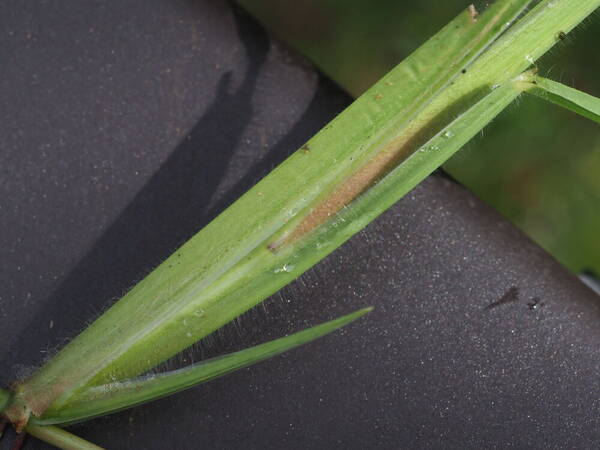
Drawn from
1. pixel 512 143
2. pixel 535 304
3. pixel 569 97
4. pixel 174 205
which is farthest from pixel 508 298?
pixel 512 143

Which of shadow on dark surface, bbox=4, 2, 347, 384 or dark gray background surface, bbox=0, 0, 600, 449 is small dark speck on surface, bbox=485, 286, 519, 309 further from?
shadow on dark surface, bbox=4, 2, 347, 384

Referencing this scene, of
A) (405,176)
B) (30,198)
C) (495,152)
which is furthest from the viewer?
(495,152)

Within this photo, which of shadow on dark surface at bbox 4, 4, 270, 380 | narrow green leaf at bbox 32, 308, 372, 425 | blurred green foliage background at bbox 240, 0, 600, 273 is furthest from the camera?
blurred green foliage background at bbox 240, 0, 600, 273

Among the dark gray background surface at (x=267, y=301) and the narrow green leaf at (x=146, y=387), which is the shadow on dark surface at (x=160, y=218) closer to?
the dark gray background surface at (x=267, y=301)

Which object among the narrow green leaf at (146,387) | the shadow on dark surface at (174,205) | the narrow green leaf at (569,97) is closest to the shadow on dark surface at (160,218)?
the shadow on dark surface at (174,205)

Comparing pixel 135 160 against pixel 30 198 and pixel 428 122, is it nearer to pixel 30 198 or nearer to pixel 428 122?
pixel 30 198

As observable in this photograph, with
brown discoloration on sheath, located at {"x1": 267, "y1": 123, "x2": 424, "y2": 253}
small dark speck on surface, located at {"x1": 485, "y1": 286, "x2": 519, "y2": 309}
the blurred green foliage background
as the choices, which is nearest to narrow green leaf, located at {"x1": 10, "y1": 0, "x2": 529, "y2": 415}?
brown discoloration on sheath, located at {"x1": 267, "y1": 123, "x2": 424, "y2": 253}

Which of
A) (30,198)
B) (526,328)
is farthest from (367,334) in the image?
(30,198)
